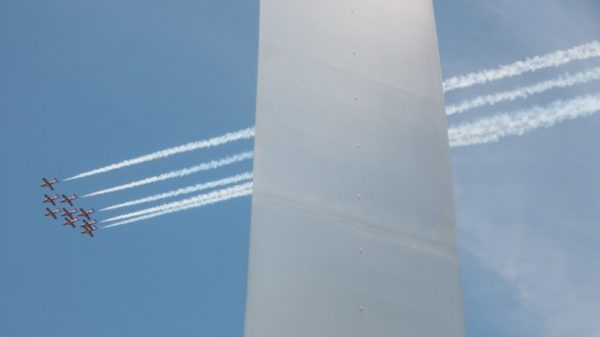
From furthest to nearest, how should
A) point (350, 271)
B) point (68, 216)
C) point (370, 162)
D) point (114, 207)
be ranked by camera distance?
1. point (68, 216)
2. point (114, 207)
3. point (370, 162)
4. point (350, 271)

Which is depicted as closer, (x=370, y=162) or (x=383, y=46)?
(x=370, y=162)

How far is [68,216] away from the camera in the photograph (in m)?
46.0

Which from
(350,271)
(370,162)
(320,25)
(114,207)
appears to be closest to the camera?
(350,271)

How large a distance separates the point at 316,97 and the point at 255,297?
3307mm

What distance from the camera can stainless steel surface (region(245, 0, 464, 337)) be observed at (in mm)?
9742

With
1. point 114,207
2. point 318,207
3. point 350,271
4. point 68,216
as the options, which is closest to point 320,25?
point 318,207

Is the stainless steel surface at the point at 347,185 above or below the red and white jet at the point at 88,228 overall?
above

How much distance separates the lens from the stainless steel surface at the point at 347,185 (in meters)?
9.74

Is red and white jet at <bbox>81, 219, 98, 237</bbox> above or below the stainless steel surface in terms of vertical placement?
below

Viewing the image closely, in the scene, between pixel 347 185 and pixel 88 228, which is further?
pixel 88 228

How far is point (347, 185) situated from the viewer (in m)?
10.7

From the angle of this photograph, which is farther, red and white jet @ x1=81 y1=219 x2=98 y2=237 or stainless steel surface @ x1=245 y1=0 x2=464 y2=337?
red and white jet @ x1=81 y1=219 x2=98 y2=237

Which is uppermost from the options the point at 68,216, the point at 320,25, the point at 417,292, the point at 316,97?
the point at 320,25

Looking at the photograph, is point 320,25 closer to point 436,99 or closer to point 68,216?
point 436,99
